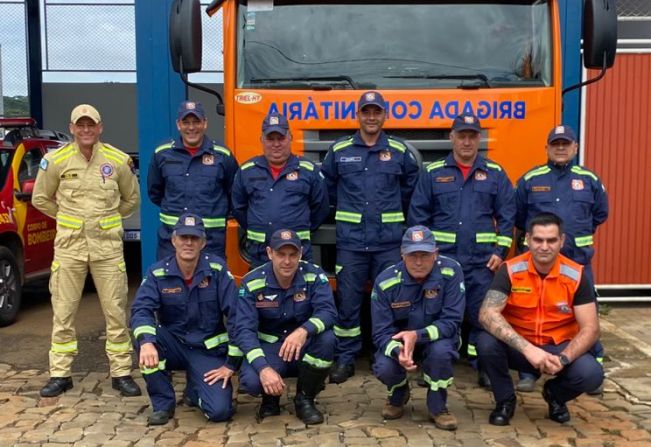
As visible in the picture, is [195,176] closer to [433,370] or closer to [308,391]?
[308,391]

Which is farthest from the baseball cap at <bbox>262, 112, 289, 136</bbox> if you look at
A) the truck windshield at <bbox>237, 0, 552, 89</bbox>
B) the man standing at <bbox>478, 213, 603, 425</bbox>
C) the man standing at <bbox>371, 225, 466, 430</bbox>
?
the man standing at <bbox>478, 213, 603, 425</bbox>

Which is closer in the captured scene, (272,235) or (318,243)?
(272,235)

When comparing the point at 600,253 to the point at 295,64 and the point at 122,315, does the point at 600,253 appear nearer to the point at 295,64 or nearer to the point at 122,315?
the point at 295,64

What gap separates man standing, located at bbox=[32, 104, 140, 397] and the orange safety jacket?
8.08 feet

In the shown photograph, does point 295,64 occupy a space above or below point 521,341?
above

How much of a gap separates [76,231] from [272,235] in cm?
128

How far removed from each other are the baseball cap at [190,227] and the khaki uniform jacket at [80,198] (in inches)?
30.6

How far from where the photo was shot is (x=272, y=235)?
16.0ft

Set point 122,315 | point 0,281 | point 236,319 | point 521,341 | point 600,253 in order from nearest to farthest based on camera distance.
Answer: point 521,341 < point 236,319 < point 122,315 < point 0,281 < point 600,253

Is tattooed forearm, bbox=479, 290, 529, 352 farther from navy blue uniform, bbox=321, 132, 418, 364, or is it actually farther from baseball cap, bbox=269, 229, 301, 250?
baseball cap, bbox=269, 229, 301, 250

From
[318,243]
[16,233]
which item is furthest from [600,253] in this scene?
[16,233]

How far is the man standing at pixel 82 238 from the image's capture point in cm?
508

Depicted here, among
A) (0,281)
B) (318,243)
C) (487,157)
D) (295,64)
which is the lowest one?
(0,281)

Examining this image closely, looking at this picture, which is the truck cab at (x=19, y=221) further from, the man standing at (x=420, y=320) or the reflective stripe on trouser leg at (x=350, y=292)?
the man standing at (x=420, y=320)
